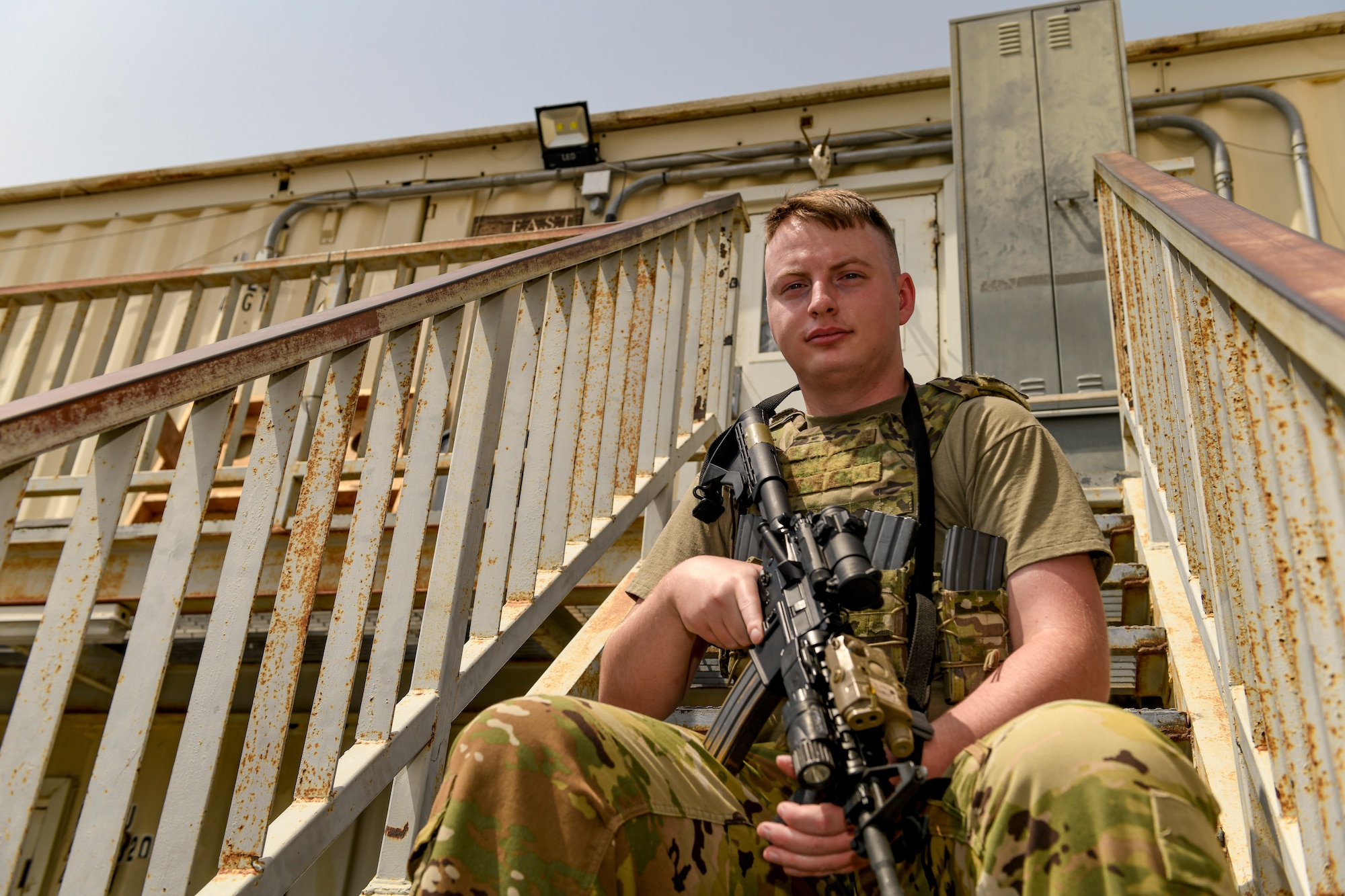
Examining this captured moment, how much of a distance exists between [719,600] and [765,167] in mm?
5366

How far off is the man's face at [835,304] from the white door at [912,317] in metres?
3.51

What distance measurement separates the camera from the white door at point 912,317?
218 inches

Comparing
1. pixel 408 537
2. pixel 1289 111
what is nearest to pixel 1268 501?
pixel 408 537

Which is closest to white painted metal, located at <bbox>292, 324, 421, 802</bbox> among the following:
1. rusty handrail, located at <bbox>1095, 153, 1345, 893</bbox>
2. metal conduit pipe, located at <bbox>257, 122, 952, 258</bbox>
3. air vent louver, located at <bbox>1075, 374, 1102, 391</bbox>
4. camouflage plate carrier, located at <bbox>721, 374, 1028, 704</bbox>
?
camouflage plate carrier, located at <bbox>721, 374, 1028, 704</bbox>

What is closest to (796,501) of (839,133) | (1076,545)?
(1076,545)

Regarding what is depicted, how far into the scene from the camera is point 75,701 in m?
4.64

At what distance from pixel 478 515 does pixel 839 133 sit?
5.26m

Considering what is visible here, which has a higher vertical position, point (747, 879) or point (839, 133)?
point (839, 133)

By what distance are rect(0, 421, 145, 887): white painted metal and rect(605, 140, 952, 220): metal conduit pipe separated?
5.62 meters

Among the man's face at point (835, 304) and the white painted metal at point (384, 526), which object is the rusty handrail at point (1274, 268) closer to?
the man's face at point (835, 304)

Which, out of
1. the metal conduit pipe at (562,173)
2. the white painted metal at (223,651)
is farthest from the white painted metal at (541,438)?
the metal conduit pipe at (562,173)

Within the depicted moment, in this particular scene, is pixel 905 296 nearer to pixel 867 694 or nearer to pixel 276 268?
pixel 867 694

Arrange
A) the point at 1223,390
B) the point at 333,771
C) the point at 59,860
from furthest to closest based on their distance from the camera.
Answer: the point at 59,860, the point at 333,771, the point at 1223,390

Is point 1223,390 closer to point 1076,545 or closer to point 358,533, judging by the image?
point 1076,545
